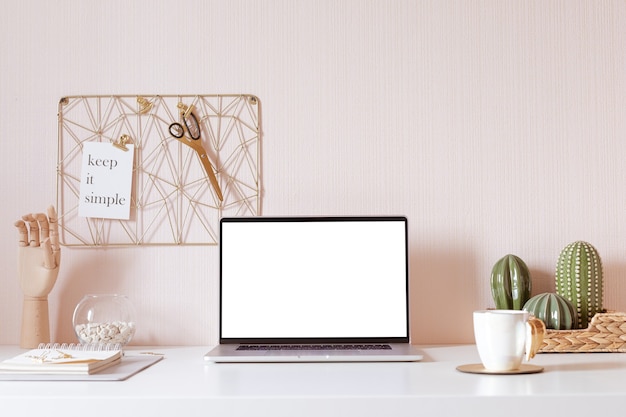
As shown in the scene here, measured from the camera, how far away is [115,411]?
3.17 ft

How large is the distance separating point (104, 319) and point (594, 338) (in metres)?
0.91

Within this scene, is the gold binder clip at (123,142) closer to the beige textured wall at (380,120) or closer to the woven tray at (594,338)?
the beige textured wall at (380,120)

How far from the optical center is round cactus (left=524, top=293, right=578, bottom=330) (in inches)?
53.0

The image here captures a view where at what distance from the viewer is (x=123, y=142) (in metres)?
1.56

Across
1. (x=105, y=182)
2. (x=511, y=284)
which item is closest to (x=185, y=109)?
(x=105, y=182)

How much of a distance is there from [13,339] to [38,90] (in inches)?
20.8

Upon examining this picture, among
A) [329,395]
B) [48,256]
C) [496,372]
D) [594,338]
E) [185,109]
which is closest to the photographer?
[329,395]

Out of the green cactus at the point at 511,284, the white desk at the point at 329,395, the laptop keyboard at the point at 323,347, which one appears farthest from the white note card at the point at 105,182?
the green cactus at the point at 511,284

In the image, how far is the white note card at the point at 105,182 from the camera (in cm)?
155

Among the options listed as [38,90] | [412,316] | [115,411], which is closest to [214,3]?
[38,90]

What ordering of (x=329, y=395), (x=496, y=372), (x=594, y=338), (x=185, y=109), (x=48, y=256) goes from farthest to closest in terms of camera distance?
(x=185, y=109)
(x=48, y=256)
(x=594, y=338)
(x=496, y=372)
(x=329, y=395)

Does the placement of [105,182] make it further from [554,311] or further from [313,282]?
[554,311]

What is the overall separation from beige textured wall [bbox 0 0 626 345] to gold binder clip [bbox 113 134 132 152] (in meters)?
0.10

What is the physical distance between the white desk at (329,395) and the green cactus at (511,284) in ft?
0.99
